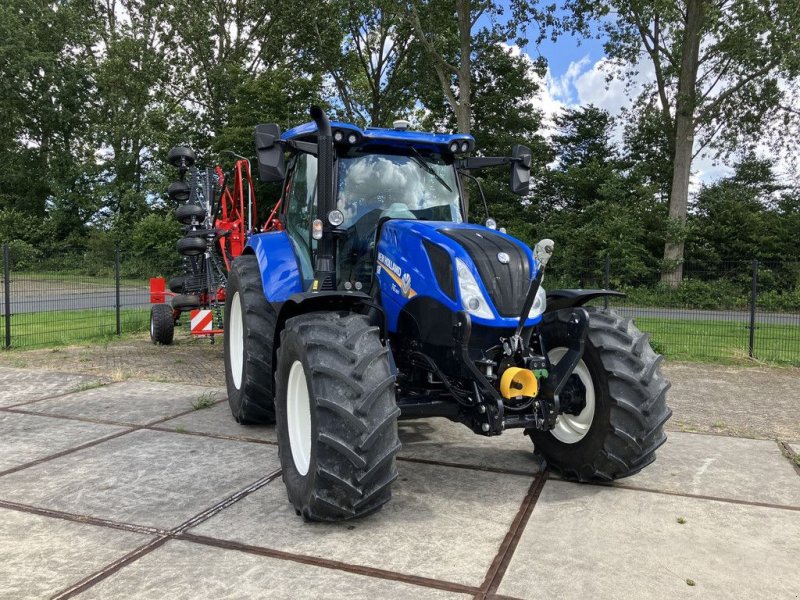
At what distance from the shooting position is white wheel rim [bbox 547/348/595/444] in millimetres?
3955

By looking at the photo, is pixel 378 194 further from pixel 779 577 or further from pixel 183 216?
pixel 183 216

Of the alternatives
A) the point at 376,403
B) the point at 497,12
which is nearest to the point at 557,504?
the point at 376,403

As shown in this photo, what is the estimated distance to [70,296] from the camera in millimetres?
11484

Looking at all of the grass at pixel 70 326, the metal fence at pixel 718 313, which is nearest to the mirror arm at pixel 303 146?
the metal fence at pixel 718 313

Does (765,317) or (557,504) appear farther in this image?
(765,317)

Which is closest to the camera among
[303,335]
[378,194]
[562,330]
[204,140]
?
[303,335]

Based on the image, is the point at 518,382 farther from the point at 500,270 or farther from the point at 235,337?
the point at 235,337

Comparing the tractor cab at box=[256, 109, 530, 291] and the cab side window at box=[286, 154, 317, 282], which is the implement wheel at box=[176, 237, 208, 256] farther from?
the tractor cab at box=[256, 109, 530, 291]

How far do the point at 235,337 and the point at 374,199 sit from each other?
2250 mm

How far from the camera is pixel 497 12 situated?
68.2 ft

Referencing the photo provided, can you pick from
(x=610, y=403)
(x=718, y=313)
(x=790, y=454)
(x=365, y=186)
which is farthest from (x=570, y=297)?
(x=718, y=313)

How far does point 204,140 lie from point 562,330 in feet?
88.8

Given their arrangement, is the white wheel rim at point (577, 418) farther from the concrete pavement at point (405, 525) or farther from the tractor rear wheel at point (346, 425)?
the tractor rear wheel at point (346, 425)

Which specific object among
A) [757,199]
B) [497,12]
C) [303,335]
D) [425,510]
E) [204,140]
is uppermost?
[497,12]
